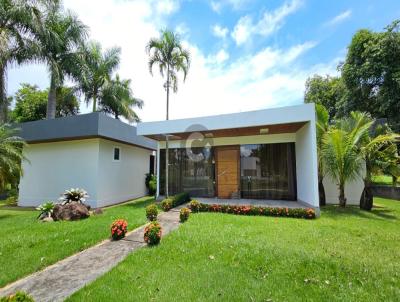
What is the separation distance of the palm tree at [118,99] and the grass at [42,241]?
1212cm

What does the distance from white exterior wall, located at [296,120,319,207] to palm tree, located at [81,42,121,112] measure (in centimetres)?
1451

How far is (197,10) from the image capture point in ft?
25.5

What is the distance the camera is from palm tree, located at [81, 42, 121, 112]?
15297 mm

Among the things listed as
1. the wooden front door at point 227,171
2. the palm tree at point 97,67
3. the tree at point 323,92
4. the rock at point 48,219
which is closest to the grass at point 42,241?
the rock at point 48,219

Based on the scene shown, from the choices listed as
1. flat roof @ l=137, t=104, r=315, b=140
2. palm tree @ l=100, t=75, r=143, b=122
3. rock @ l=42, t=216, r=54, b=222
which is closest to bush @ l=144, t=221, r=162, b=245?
rock @ l=42, t=216, r=54, b=222

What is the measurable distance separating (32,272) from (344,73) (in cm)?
2018

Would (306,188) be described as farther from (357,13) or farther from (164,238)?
(357,13)

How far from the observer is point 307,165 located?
24.5 ft

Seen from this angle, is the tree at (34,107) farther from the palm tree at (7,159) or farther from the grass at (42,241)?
the grass at (42,241)

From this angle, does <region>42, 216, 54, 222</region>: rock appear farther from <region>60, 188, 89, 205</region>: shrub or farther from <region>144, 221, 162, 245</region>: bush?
<region>144, 221, 162, 245</region>: bush

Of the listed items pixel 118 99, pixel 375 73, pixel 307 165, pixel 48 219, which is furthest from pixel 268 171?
pixel 118 99

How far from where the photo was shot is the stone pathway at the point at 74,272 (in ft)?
10.0

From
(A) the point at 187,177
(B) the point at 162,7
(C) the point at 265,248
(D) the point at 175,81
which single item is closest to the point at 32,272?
(C) the point at 265,248

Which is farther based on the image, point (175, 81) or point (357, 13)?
point (175, 81)
